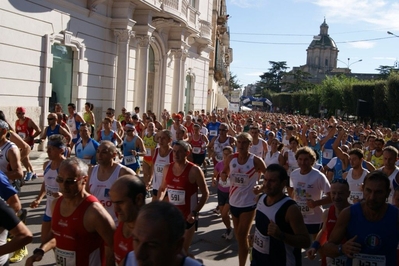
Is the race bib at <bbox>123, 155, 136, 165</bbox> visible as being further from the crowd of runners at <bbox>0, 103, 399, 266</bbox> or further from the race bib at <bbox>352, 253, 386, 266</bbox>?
the race bib at <bbox>352, 253, 386, 266</bbox>

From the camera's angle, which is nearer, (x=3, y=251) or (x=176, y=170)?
(x=3, y=251)

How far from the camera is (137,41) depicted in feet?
70.6

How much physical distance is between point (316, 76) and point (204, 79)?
115610 millimetres

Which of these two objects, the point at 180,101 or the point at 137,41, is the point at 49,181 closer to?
the point at 137,41

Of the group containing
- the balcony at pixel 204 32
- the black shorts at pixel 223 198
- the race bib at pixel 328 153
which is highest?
the balcony at pixel 204 32

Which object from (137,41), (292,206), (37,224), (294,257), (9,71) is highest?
(137,41)

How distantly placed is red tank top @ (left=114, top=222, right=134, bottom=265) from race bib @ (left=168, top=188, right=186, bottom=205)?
238cm

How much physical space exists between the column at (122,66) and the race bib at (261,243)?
16416mm

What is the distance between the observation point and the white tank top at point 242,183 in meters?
6.46

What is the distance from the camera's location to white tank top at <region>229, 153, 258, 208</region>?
6.46 metres

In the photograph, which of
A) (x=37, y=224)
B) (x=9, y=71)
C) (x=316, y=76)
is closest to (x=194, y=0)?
(x=9, y=71)

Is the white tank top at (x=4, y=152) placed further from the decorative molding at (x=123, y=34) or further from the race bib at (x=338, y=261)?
the decorative molding at (x=123, y=34)

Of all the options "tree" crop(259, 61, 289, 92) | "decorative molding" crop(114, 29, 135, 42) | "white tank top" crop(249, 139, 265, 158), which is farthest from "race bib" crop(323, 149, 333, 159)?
"tree" crop(259, 61, 289, 92)

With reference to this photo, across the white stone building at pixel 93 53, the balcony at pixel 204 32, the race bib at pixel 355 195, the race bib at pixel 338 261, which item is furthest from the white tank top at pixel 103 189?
the balcony at pixel 204 32
